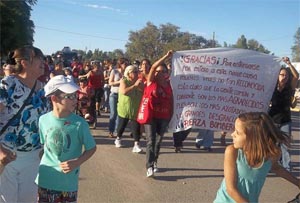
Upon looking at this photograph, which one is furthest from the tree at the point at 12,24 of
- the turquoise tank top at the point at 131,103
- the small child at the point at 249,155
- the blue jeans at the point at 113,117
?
the small child at the point at 249,155

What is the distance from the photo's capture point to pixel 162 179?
6398 mm

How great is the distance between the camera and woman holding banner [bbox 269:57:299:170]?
277 inches

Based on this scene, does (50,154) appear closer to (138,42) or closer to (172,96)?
(172,96)

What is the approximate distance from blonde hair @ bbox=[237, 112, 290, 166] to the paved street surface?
2803 millimetres

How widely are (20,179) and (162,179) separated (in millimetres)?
3259

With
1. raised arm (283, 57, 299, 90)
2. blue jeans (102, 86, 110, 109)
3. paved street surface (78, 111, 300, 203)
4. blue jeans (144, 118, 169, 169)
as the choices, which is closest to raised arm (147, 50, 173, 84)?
blue jeans (144, 118, 169, 169)

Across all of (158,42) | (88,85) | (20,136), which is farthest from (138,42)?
(20,136)

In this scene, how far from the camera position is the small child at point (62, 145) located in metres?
3.25

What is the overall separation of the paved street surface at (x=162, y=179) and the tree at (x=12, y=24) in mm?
33996

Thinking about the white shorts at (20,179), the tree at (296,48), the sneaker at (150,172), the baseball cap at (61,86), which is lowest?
the sneaker at (150,172)

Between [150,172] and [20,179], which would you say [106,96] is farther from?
[20,179]

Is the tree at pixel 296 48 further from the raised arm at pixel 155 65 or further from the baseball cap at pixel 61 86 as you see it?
the baseball cap at pixel 61 86

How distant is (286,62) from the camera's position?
6.81m

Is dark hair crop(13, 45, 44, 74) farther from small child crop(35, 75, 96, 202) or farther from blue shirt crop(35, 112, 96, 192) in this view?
blue shirt crop(35, 112, 96, 192)
